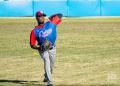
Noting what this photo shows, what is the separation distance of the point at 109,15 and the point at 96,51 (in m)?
31.4

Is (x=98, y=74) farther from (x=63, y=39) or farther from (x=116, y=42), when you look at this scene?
(x=63, y=39)

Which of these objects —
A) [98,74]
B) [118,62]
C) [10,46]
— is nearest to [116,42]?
[10,46]

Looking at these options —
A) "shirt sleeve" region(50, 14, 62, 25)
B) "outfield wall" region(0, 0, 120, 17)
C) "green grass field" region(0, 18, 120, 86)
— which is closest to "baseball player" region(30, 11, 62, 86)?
"shirt sleeve" region(50, 14, 62, 25)

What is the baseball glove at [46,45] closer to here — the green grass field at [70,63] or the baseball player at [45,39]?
the baseball player at [45,39]

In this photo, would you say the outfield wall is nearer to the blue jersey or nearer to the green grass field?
the green grass field

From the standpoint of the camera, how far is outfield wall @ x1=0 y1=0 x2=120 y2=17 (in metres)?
50.8

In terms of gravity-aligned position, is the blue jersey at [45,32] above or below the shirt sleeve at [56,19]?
below

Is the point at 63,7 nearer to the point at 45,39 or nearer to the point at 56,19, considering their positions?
the point at 56,19

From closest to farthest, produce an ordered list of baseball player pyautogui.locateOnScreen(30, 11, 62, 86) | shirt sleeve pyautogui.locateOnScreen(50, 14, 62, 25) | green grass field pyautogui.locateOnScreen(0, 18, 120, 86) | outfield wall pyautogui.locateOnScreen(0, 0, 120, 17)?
baseball player pyautogui.locateOnScreen(30, 11, 62, 86)
shirt sleeve pyautogui.locateOnScreen(50, 14, 62, 25)
green grass field pyautogui.locateOnScreen(0, 18, 120, 86)
outfield wall pyautogui.locateOnScreen(0, 0, 120, 17)

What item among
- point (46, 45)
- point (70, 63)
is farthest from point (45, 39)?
point (70, 63)

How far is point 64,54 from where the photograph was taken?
19.5 m

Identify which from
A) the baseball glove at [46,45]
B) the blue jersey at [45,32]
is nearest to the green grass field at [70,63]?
the baseball glove at [46,45]

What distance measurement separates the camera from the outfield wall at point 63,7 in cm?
5084

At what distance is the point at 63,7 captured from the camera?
52.3 m
